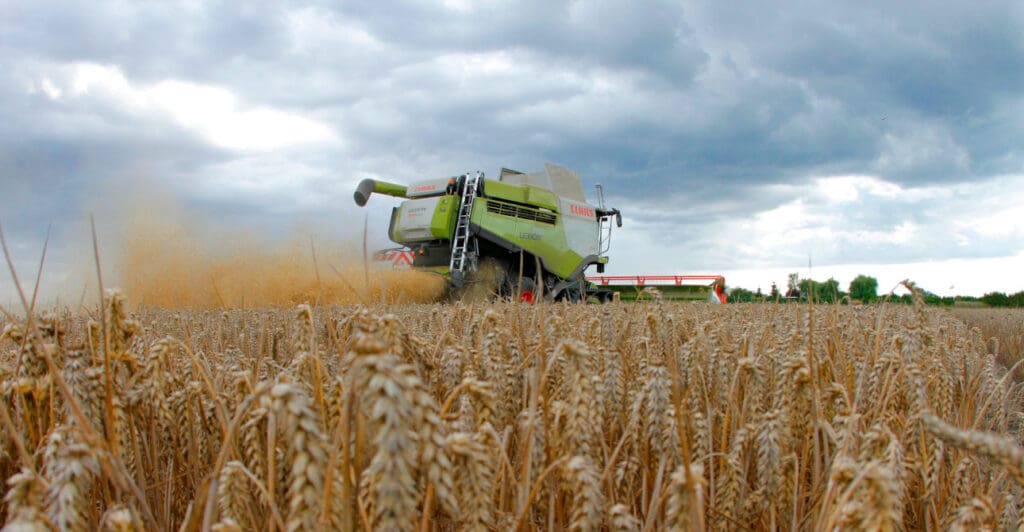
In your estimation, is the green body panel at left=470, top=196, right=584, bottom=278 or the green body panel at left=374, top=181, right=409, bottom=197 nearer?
the green body panel at left=470, top=196, right=584, bottom=278

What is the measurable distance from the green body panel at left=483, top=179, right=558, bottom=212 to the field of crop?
10.9 meters

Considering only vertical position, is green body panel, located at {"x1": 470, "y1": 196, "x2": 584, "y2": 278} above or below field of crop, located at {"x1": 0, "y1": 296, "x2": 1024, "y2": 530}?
above

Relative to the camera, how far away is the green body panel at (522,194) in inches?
537

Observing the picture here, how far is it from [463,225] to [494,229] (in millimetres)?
695

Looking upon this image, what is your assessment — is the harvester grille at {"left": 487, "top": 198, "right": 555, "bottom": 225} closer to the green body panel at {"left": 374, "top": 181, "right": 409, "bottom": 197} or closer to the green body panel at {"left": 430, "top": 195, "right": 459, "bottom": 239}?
the green body panel at {"left": 430, "top": 195, "right": 459, "bottom": 239}

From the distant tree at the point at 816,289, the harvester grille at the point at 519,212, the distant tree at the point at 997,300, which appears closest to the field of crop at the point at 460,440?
the distant tree at the point at 816,289

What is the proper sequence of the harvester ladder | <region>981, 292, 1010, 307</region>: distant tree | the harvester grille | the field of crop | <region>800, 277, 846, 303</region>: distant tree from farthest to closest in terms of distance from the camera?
<region>981, 292, 1010, 307</region>: distant tree < the harvester grille < the harvester ladder < <region>800, 277, 846, 303</region>: distant tree < the field of crop

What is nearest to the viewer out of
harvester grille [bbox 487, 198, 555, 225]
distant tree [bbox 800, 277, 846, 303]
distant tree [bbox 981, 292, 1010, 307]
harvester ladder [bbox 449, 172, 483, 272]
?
distant tree [bbox 800, 277, 846, 303]

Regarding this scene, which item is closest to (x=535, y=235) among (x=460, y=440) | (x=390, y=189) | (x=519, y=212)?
(x=519, y=212)

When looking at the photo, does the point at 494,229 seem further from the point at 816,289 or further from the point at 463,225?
the point at 816,289

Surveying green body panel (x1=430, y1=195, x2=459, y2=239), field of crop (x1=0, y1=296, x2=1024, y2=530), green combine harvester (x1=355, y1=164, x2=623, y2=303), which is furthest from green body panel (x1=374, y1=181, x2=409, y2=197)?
field of crop (x1=0, y1=296, x2=1024, y2=530)

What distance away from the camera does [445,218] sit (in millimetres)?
13258

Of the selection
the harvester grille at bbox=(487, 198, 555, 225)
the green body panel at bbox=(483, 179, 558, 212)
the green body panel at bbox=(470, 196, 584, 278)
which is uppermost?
the green body panel at bbox=(483, 179, 558, 212)

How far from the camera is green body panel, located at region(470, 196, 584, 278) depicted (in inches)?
520
